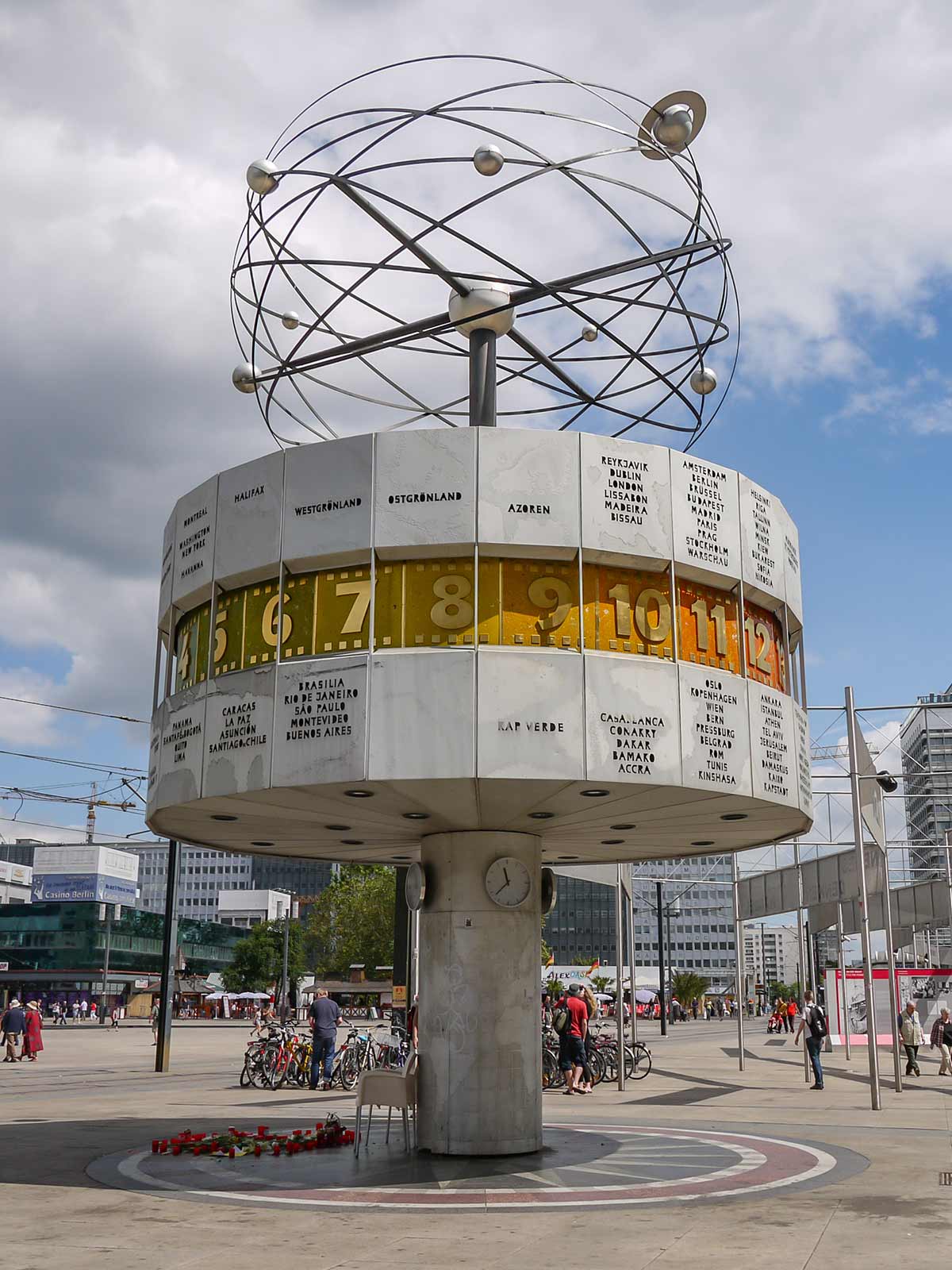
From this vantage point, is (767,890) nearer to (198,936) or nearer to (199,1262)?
(199,1262)

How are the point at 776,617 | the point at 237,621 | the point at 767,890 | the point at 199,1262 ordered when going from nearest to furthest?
the point at 199,1262
the point at 237,621
the point at 776,617
the point at 767,890

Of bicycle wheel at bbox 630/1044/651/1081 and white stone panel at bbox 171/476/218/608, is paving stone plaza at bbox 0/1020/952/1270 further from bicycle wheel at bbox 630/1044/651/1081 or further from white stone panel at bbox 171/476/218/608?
bicycle wheel at bbox 630/1044/651/1081

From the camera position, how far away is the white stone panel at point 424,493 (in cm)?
1437

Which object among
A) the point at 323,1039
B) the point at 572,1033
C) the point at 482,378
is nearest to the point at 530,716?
the point at 482,378

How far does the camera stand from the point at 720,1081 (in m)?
32.1

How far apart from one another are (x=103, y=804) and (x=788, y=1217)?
6655 cm

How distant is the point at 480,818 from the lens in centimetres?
1603

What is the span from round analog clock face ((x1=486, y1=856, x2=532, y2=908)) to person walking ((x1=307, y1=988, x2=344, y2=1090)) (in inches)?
443

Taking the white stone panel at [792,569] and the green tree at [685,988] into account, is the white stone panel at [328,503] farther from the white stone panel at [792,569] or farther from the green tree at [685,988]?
the green tree at [685,988]

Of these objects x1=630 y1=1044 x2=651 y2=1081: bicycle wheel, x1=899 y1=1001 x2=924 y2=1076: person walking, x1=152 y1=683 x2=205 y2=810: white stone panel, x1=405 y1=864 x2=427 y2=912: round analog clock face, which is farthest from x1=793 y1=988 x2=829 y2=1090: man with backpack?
x1=152 y1=683 x2=205 y2=810: white stone panel

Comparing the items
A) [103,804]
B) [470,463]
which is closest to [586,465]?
[470,463]

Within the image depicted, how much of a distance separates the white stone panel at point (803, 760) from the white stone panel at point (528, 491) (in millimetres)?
4521

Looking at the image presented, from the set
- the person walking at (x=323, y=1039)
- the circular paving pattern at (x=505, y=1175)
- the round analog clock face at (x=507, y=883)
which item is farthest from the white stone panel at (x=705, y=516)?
the person walking at (x=323, y=1039)

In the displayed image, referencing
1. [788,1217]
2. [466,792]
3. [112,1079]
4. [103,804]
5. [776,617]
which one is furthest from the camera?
[103,804]
